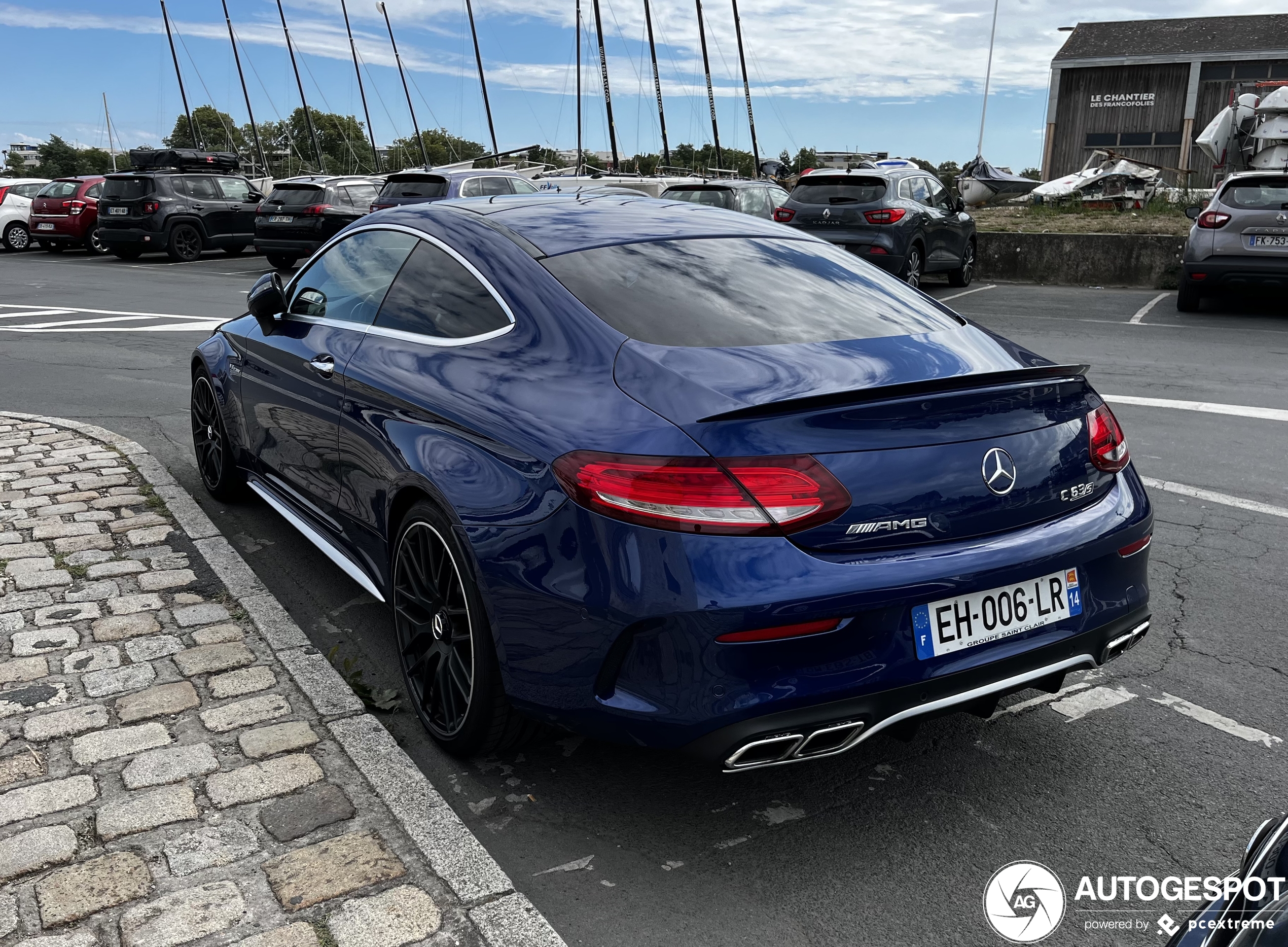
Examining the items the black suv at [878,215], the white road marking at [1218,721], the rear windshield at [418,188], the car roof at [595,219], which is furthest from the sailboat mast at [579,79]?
the white road marking at [1218,721]

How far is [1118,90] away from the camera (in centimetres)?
4328

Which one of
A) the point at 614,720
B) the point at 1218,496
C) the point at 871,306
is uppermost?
the point at 871,306

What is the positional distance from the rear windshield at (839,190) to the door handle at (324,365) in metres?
12.2

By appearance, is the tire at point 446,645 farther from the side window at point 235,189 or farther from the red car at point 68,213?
the red car at point 68,213

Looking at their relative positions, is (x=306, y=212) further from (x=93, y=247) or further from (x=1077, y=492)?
(x=1077, y=492)

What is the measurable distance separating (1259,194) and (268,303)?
12.2 metres

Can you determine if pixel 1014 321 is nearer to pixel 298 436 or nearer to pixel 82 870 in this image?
pixel 298 436

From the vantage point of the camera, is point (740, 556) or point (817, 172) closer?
point (740, 556)

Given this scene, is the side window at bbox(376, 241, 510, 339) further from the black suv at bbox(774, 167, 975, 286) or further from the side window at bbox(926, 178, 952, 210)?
the side window at bbox(926, 178, 952, 210)

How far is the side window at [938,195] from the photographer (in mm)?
16562

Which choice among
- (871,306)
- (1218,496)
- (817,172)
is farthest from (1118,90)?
(871,306)

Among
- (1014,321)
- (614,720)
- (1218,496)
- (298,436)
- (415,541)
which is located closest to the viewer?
(614,720)

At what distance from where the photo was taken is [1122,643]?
304cm

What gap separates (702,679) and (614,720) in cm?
28
